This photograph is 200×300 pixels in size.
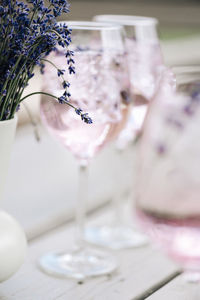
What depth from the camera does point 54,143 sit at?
1831 millimetres

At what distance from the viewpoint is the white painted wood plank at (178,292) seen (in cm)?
92

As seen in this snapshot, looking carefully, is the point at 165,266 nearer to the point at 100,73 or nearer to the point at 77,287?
the point at 77,287

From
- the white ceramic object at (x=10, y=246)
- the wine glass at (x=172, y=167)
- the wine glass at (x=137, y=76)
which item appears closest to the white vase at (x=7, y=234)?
the white ceramic object at (x=10, y=246)

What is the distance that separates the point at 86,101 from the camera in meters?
1.08

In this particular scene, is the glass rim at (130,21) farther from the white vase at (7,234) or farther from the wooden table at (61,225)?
the white vase at (7,234)

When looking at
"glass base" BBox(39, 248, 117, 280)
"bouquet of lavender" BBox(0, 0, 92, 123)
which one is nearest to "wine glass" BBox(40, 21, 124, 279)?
"glass base" BBox(39, 248, 117, 280)

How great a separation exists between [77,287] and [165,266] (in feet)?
0.63

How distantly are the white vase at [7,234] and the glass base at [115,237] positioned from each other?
1.14 feet

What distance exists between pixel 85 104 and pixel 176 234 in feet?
1.53

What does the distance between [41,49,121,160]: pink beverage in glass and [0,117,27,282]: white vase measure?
0.71ft

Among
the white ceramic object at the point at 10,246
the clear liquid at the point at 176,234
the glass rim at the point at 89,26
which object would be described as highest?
the glass rim at the point at 89,26

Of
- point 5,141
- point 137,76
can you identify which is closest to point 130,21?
point 137,76

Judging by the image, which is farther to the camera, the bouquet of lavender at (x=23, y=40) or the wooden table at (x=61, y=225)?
the wooden table at (x=61, y=225)

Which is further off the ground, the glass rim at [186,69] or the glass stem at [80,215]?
the glass rim at [186,69]
